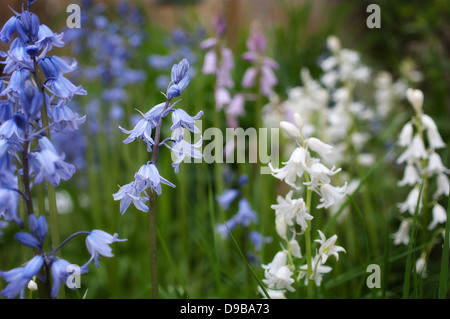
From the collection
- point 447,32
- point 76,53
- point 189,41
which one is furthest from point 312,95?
point 76,53

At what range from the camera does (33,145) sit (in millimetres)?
1288

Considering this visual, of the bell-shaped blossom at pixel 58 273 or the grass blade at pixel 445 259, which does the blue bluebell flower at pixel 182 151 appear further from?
the grass blade at pixel 445 259

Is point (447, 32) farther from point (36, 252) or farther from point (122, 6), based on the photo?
point (36, 252)

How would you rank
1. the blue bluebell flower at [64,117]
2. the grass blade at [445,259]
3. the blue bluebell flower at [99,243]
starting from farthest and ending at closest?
the grass blade at [445,259] < the blue bluebell flower at [64,117] < the blue bluebell flower at [99,243]

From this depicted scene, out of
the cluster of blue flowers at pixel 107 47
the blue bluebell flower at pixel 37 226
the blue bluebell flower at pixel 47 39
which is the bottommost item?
the blue bluebell flower at pixel 37 226

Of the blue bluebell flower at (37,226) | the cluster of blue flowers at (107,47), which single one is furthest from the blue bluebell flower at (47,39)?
the cluster of blue flowers at (107,47)

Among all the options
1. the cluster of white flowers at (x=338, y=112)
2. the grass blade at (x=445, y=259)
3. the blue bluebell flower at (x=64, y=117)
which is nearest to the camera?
the blue bluebell flower at (x=64, y=117)

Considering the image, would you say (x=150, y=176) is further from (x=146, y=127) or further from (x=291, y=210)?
(x=291, y=210)

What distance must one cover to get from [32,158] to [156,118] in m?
0.34

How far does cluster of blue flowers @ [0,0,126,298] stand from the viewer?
Result: 3.27 ft

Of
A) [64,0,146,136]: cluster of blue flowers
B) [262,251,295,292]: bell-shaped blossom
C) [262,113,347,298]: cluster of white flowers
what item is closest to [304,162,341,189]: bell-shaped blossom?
[262,113,347,298]: cluster of white flowers

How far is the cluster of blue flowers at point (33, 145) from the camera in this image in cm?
100

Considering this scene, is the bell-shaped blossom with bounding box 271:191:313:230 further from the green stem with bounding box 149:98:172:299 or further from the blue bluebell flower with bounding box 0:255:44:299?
the blue bluebell flower with bounding box 0:255:44:299
